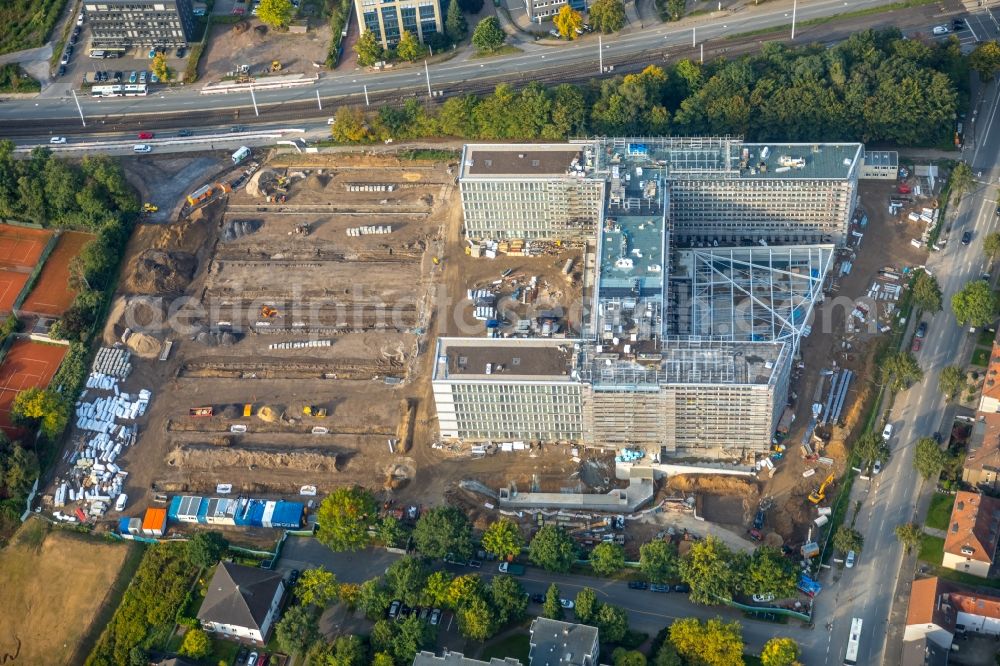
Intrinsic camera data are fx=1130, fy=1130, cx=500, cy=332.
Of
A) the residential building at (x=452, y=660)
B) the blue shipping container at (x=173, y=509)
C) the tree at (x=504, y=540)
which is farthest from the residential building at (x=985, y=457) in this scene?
the blue shipping container at (x=173, y=509)

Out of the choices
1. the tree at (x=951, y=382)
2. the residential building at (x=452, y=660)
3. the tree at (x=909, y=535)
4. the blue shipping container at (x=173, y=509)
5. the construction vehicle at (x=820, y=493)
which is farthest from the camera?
the blue shipping container at (x=173, y=509)

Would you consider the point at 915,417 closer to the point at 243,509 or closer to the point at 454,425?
the point at 454,425

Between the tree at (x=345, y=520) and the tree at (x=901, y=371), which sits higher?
the tree at (x=901, y=371)

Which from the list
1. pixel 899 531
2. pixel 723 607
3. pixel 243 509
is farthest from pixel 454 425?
pixel 899 531

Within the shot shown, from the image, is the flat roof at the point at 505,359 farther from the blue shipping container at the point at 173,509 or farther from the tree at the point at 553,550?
the blue shipping container at the point at 173,509

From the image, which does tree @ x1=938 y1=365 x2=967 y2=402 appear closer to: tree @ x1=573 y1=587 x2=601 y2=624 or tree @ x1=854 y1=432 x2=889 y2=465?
tree @ x1=854 y1=432 x2=889 y2=465

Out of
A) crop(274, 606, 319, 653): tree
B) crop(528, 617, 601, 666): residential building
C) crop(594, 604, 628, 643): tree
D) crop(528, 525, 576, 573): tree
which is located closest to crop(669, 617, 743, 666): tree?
crop(594, 604, 628, 643): tree

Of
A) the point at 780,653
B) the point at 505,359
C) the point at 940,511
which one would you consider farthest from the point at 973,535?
the point at 505,359
